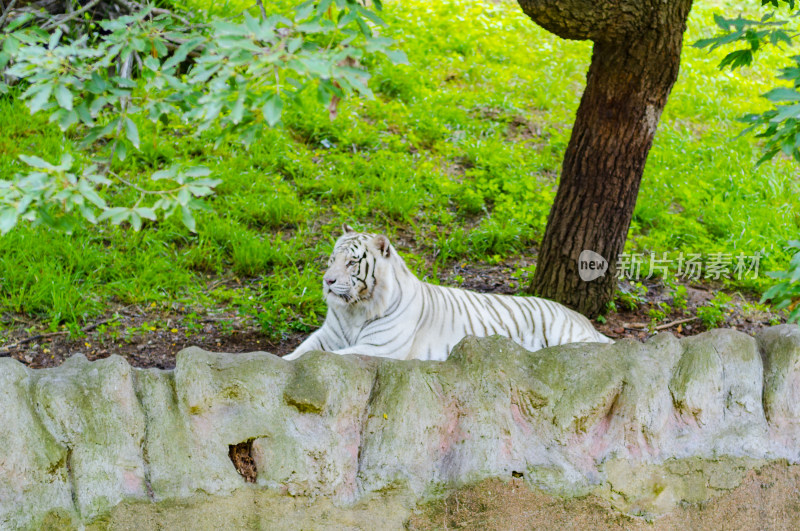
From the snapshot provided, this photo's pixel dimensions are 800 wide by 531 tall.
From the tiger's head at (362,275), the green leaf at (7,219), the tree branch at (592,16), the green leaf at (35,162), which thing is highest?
the tree branch at (592,16)

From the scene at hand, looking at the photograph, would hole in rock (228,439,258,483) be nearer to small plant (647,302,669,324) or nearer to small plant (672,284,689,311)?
small plant (647,302,669,324)

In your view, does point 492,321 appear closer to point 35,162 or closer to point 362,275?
point 362,275

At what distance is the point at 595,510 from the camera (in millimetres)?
2719

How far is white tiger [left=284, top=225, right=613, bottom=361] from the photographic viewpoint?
383 cm

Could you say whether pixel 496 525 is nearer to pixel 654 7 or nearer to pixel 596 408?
pixel 596 408

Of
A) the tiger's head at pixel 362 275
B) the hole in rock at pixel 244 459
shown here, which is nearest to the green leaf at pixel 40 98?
the hole in rock at pixel 244 459

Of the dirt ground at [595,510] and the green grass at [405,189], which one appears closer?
the dirt ground at [595,510]

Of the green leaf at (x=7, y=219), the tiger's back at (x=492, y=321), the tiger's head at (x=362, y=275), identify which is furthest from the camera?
the tiger's back at (x=492, y=321)

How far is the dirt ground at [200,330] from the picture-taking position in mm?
4254

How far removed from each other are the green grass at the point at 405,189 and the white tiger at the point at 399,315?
76cm

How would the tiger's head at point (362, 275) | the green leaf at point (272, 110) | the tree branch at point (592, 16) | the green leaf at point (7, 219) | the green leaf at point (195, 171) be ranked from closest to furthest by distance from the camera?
the green leaf at point (272, 110) < the green leaf at point (7, 219) < the green leaf at point (195, 171) < the tree branch at point (592, 16) < the tiger's head at point (362, 275)

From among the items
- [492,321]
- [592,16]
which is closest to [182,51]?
[592,16]

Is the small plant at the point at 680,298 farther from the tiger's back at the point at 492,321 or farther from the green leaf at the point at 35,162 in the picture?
the green leaf at the point at 35,162

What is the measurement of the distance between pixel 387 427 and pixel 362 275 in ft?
4.26
